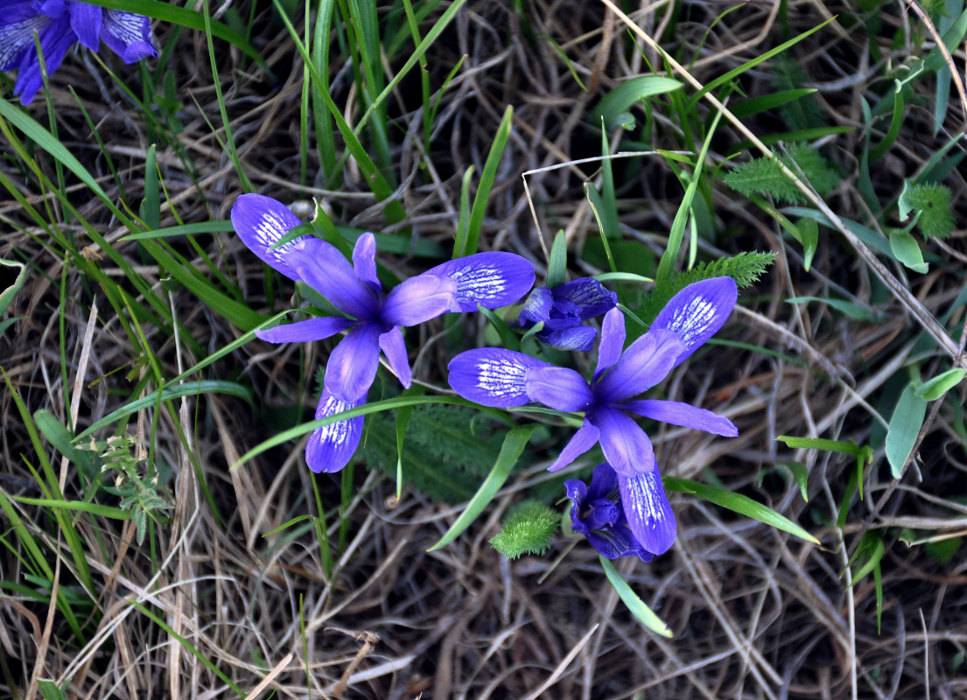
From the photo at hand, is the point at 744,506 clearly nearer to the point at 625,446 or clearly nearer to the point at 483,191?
the point at 625,446

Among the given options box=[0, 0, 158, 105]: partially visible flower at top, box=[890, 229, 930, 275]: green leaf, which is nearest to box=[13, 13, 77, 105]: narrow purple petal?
box=[0, 0, 158, 105]: partially visible flower at top

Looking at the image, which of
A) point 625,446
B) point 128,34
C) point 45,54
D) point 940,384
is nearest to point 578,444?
point 625,446

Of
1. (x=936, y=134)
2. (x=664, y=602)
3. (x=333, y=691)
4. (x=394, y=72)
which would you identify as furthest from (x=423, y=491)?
(x=936, y=134)

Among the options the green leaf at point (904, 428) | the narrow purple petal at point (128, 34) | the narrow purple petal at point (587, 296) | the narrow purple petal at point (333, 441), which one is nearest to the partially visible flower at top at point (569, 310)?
the narrow purple petal at point (587, 296)

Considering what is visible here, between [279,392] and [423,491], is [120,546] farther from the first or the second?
[423,491]

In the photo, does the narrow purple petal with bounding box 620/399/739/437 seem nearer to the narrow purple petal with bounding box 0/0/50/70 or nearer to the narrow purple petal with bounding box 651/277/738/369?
the narrow purple petal with bounding box 651/277/738/369
